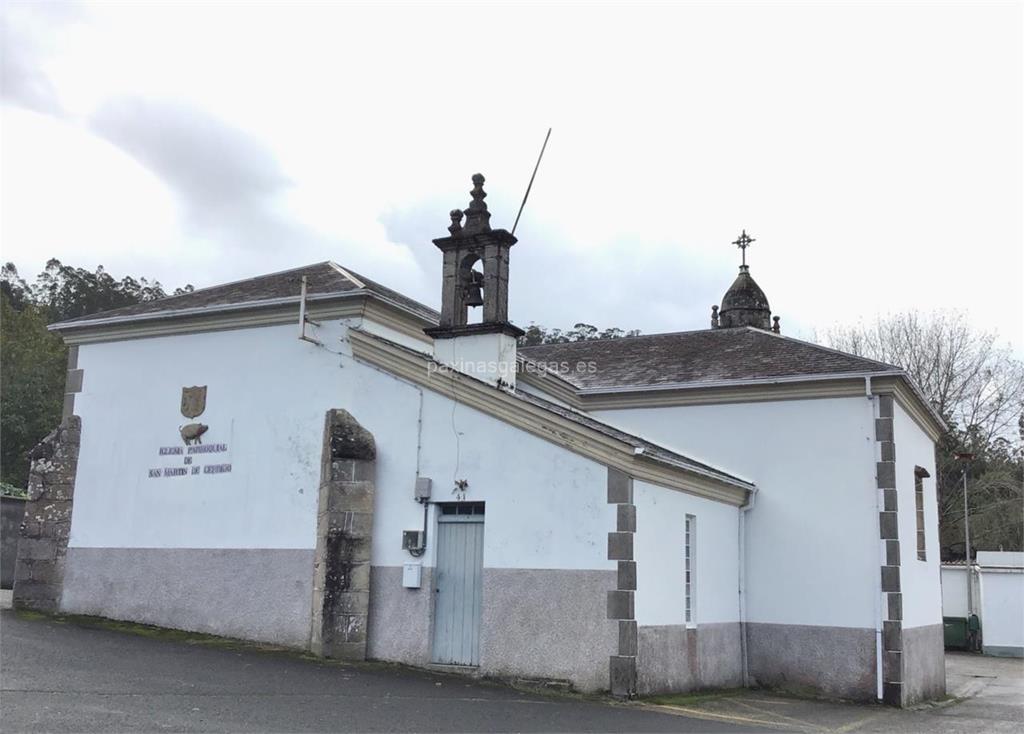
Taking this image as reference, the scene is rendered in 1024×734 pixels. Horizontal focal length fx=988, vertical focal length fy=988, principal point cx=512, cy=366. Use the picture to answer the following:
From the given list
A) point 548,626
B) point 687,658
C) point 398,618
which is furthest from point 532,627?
point 687,658

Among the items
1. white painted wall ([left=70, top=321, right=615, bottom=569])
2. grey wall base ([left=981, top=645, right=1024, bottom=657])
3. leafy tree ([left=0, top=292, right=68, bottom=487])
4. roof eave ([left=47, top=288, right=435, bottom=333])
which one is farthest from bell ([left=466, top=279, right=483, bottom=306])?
leafy tree ([left=0, top=292, right=68, bottom=487])

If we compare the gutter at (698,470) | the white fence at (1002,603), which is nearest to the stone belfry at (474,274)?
the gutter at (698,470)

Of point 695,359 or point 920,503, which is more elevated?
point 695,359

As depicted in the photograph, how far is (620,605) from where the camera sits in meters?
12.5

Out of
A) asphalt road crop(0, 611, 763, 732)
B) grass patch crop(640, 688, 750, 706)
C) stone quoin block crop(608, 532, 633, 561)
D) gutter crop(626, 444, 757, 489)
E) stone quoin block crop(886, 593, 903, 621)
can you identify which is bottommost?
grass patch crop(640, 688, 750, 706)

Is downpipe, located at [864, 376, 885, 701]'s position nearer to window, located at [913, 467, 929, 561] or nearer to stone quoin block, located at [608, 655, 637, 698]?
window, located at [913, 467, 929, 561]

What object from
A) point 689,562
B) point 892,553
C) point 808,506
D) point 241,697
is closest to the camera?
point 241,697

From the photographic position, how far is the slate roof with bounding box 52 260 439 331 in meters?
15.7

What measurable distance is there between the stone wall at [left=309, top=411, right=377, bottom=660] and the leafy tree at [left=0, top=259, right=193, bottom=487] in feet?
74.1

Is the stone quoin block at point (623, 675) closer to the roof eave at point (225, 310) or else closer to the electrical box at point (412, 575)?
the electrical box at point (412, 575)

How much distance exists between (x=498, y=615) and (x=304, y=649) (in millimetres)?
3056

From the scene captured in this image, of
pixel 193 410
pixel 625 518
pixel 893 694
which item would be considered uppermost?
pixel 193 410

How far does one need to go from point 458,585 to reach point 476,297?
Result: 196 inches

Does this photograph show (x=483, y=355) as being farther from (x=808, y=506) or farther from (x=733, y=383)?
(x=808, y=506)
